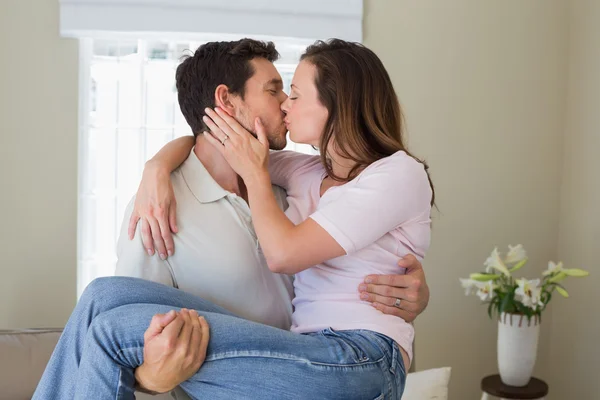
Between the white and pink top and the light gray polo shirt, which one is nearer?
the white and pink top

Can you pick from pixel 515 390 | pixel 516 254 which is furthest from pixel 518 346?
pixel 516 254

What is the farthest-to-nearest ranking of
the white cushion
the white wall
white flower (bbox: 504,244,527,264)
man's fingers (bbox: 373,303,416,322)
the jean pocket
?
the white wall
white flower (bbox: 504,244,527,264)
the white cushion
man's fingers (bbox: 373,303,416,322)
the jean pocket

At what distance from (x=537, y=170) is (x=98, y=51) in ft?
7.24

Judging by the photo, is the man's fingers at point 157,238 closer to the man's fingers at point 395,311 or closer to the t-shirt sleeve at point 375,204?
the t-shirt sleeve at point 375,204

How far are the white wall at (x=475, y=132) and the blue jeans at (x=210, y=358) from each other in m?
2.13

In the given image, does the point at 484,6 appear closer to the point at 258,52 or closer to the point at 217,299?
the point at 258,52

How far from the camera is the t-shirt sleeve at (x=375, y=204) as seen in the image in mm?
1508

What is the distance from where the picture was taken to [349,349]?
1.45 meters

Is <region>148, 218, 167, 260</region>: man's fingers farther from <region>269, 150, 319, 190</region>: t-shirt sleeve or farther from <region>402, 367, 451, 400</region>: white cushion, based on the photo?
<region>402, 367, 451, 400</region>: white cushion

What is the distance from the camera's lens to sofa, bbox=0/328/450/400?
2428mm

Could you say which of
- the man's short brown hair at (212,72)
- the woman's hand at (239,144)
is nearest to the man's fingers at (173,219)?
the woman's hand at (239,144)

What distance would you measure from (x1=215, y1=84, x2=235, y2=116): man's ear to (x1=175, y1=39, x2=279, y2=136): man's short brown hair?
13 millimetres

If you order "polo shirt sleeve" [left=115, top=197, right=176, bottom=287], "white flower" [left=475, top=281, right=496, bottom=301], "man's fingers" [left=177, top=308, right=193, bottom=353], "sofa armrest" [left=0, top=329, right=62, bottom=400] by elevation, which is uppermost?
"polo shirt sleeve" [left=115, top=197, right=176, bottom=287]

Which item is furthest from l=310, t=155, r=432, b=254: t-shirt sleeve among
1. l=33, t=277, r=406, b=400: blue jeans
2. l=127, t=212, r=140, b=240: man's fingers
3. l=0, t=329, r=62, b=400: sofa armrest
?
l=0, t=329, r=62, b=400: sofa armrest
